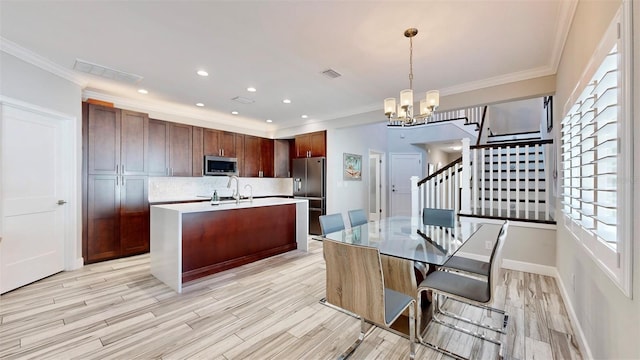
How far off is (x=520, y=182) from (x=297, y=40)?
380cm

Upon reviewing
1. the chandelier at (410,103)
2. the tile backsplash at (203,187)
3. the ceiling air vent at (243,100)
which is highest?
the ceiling air vent at (243,100)

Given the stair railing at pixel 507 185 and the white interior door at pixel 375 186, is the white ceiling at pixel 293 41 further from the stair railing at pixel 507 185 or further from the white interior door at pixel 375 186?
the white interior door at pixel 375 186

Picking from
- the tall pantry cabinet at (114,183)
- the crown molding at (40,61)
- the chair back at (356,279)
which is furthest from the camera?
the tall pantry cabinet at (114,183)

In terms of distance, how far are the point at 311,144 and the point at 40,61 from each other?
168 inches

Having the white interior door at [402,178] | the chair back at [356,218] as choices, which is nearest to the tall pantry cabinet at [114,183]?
the chair back at [356,218]

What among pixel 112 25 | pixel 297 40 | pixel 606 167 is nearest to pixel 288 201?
pixel 297 40

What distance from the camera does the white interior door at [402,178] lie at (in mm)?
7816

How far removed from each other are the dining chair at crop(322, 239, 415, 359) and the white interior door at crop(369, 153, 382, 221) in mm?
5647

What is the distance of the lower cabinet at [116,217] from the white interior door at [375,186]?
5.31 m

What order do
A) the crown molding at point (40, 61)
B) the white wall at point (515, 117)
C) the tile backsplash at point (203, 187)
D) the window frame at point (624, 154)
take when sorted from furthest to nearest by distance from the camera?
the white wall at point (515, 117)
the tile backsplash at point (203, 187)
the crown molding at point (40, 61)
the window frame at point (624, 154)

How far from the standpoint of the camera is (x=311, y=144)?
5.98 m

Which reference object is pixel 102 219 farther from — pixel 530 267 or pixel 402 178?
pixel 402 178

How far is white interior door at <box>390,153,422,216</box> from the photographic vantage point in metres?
7.82

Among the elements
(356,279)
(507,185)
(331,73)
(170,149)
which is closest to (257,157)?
(170,149)
